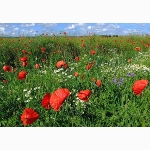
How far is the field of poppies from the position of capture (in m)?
2.26

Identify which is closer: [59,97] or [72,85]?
[59,97]

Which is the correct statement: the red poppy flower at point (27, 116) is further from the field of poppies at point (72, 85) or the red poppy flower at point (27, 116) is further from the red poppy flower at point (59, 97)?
the red poppy flower at point (59, 97)

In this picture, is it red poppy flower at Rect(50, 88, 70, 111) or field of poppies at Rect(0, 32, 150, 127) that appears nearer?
red poppy flower at Rect(50, 88, 70, 111)

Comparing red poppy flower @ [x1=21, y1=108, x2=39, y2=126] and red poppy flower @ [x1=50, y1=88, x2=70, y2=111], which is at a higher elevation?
red poppy flower @ [x1=50, y1=88, x2=70, y2=111]

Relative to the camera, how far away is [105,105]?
2443mm

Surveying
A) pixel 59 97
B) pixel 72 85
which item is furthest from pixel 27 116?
pixel 72 85

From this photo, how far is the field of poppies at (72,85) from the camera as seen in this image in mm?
2258

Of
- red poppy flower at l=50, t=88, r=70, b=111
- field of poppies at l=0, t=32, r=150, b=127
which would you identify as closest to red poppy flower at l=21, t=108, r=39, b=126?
field of poppies at l=0, t=32, r=150, b=127

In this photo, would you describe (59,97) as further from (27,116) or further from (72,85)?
(72,85)

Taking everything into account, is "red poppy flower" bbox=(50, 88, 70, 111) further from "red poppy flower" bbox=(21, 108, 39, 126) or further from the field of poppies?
"red poppy flower" bbox=(21, 108, 39, 126)

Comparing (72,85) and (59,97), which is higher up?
(59,97)

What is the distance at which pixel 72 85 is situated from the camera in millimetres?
2744

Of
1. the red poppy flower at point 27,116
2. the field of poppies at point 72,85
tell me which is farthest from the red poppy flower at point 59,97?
the red poppy flower at point 27,116
